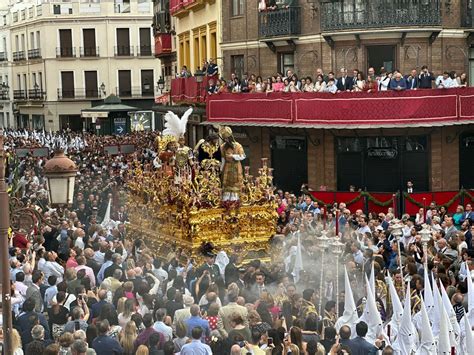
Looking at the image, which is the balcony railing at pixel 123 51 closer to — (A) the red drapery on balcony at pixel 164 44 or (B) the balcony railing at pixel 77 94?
(B) the balcony railing at pixel 77 94

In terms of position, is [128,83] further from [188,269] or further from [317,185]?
[188,269]

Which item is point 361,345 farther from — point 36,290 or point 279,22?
point 279,22

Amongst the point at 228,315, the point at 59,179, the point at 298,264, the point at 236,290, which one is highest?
the point at 59,179

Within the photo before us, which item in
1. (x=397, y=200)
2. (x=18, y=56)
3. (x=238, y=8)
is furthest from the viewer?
(x=18, y=56)

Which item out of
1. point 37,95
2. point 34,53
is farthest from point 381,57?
point 34,53

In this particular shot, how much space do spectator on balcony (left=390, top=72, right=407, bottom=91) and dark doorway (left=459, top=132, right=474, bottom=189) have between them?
3230 millimetres

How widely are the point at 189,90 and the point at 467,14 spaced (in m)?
11.1

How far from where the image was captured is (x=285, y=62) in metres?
33.5

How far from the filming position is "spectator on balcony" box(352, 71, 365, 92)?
28.3 m

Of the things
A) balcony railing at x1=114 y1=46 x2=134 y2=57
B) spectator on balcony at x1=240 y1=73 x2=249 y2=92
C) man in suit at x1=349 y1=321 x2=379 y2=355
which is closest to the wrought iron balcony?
balcony railing at x1=114 y1=46 x2=134 y2=57

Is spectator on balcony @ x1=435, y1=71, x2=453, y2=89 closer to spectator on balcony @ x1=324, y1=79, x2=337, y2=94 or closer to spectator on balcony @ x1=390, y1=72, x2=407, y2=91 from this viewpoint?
spectator on balcony @ x1=390, y1=72, x2=407, y2=91

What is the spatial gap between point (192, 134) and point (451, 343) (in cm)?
2977

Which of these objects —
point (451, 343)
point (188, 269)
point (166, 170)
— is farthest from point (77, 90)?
point (451, 343)

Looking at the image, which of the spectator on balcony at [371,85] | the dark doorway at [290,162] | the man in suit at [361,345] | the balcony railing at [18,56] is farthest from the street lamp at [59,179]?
the balcony railing at [18,56]
